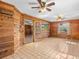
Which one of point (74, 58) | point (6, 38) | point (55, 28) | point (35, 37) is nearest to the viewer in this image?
point (74, 58)

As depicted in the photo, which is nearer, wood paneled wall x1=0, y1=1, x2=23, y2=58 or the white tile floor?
wood paneled wall x1=0, y1=1, x2=23, y2=58

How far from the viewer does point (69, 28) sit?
29.6 feet

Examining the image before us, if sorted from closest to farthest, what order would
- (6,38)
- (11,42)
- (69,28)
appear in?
(6,38)
(11,42)
(69,28)

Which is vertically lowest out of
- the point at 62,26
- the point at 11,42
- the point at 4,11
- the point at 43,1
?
the point at 11,42

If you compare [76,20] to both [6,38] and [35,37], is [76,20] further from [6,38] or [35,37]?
[6,38]

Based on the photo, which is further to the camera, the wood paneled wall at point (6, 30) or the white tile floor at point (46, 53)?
the white tile floor at point (46, 53)

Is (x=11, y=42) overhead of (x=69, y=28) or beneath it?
beneath

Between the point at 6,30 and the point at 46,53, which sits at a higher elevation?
the point at 6,30

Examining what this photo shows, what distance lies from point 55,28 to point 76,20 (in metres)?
3.04

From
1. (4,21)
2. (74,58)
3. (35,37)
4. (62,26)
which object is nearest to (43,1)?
(4,21)

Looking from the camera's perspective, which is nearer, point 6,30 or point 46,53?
point 6,30

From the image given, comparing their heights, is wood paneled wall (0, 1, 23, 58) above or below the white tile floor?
above

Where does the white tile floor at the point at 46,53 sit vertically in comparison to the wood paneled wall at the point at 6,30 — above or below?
below

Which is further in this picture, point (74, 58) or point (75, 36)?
point (75, 36)
